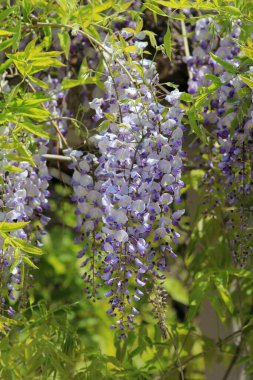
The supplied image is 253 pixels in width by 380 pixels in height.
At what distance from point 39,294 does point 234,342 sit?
1.71m

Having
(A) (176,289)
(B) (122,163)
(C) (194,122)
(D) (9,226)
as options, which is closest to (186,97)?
(C) (194,122)

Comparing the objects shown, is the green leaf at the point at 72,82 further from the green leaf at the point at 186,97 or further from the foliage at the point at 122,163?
the green leaf at the point at 186,97

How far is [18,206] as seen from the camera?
212 centimetres

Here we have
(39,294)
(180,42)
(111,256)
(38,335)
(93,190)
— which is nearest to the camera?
(111,256)

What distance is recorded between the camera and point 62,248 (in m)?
4.70

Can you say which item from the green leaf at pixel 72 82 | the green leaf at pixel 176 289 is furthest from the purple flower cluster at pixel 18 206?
the green leaf at pixel 176 289

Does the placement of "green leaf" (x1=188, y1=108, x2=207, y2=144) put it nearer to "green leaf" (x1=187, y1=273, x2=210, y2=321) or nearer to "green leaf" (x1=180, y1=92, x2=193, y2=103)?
"green leaf" (x1=180, y1=92, x2=193, y2=103)

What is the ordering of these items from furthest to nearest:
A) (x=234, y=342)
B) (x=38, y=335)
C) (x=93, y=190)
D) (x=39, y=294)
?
1. (x=39, y=294)
2. (x=234, y=342)
3. (x=38, y=335)
4. (x=93, y=190)

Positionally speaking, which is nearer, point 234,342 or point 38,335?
point 38,335

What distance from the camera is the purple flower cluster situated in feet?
6.73

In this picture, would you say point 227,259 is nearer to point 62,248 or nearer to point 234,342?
point 234,342

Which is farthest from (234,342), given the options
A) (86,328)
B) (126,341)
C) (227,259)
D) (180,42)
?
(86,328)

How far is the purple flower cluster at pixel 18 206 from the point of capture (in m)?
2.05

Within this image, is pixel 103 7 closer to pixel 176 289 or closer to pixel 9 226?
pixel 9 226
